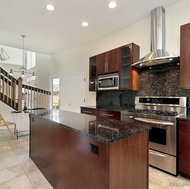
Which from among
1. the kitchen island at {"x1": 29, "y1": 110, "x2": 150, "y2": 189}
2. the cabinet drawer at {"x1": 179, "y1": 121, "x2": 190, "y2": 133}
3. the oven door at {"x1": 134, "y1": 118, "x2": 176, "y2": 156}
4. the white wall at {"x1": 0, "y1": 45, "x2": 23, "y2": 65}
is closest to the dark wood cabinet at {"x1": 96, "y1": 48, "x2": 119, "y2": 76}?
the oven door at {"x1": 134, "y1": 118, "x2": 176, "y2": 156}

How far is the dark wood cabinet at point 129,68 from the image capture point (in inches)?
124

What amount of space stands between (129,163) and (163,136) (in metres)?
1.31

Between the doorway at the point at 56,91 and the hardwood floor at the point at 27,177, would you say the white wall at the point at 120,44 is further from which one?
the hardwood floor at the point at 27,177

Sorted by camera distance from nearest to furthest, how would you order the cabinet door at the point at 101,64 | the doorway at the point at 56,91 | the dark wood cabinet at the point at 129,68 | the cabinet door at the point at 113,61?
the dark wood cabinet at the point at 129,68 → the cabinet door at the point at 113,61 → the cabinet door at the point at 101,64 → the doorway at the point at 56,91

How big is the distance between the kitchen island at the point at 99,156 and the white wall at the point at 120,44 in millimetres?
2298

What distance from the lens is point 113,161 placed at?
3.66 feet

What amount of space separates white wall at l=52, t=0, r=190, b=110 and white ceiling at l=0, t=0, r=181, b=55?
6.3 inches

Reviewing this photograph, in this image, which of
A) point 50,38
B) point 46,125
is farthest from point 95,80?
point 46,125

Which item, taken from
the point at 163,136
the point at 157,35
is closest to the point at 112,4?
the point at 157,35

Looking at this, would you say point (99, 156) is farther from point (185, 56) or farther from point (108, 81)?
point (108, 81)

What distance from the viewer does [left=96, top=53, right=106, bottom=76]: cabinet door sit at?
3734 mm

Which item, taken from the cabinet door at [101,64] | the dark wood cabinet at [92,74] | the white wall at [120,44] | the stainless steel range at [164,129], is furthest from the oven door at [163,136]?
the dark wood cabinet at [92,74]

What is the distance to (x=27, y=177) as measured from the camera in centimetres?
213

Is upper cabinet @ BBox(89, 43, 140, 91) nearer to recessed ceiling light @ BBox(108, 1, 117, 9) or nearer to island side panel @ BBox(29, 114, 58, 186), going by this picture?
recessed ceiling light @ BBox(108, 1, 117, 9)
